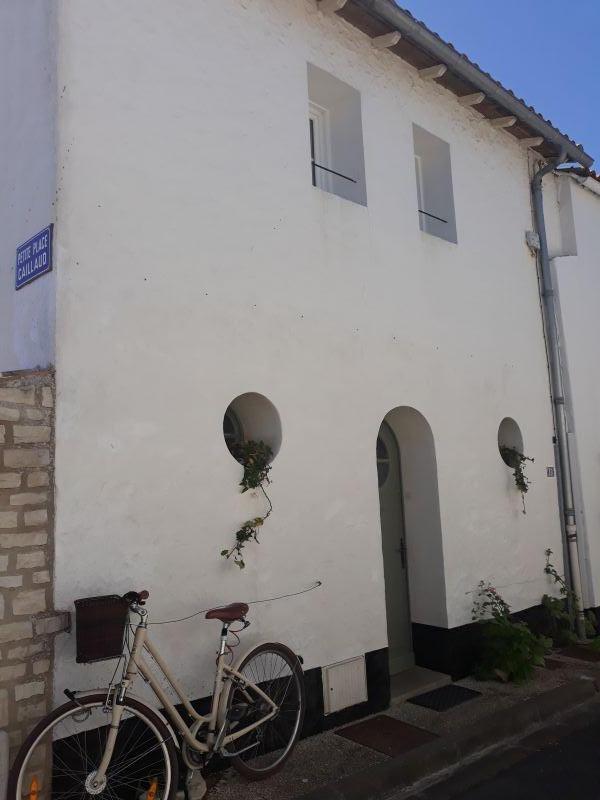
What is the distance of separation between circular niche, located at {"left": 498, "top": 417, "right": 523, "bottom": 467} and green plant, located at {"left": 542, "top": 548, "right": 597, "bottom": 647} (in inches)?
50.1

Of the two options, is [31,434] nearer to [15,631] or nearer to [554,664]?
[15,631]

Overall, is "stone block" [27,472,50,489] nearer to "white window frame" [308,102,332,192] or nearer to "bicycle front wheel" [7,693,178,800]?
"bicycle front wheel" [7,693,178,800]

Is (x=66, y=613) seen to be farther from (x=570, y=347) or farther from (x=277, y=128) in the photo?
(x=570, y=347)

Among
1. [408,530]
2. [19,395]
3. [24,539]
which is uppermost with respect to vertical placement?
[19,395]

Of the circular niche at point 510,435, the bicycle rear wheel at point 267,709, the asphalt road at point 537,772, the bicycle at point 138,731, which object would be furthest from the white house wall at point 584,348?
the bicycle at point 138,731

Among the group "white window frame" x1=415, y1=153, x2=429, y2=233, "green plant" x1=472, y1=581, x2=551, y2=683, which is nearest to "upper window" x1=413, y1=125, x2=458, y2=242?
"white window frame" x1=415, y1=153, x2=429, y2=233

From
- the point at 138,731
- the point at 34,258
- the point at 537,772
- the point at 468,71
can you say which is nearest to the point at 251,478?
the point at 138,731

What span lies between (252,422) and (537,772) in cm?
322

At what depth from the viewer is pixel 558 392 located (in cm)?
829

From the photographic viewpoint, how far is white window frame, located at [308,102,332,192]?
633 cm

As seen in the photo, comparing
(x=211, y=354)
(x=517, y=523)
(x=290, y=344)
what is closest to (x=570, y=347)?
(x=517, y=523)

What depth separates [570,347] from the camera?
859 centimetres

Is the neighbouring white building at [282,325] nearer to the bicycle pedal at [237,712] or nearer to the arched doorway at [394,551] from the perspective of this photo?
the arched doorway at [394,551]

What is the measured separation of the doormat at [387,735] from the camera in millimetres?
4820
